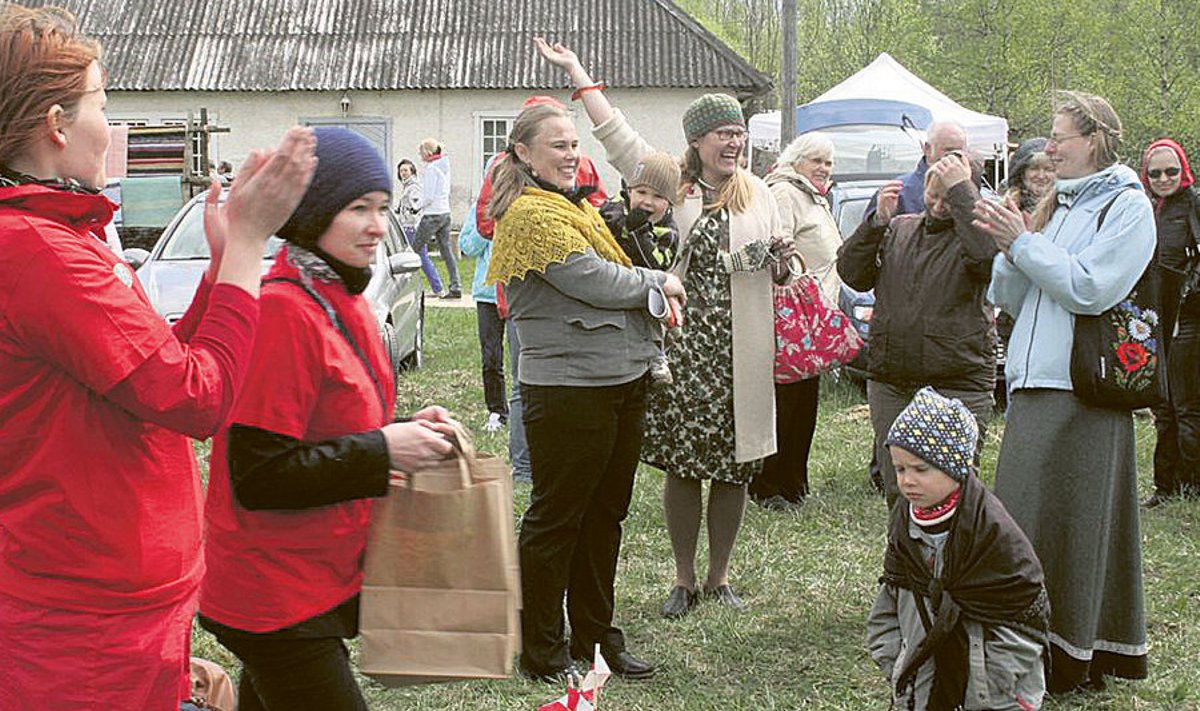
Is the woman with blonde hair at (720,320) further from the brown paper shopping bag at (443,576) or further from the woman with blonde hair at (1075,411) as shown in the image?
the brown paper shopping bag at (443,576)

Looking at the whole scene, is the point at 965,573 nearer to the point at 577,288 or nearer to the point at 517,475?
the point at 577,288

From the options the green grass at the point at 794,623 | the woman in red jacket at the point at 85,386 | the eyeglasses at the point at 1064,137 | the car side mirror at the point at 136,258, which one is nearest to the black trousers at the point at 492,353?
the green grass at the point at 794,623

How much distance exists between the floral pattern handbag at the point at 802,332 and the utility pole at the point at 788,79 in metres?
14.0

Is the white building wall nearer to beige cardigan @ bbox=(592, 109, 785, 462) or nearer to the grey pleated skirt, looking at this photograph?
beige cardigan @ bbox=(592, 109, 785, 462)

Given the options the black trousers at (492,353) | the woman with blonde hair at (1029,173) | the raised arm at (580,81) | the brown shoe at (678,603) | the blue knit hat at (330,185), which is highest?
the raised arm at (580,81)

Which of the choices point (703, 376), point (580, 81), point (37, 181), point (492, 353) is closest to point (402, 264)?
point (492, 353)

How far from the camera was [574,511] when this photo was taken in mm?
4793

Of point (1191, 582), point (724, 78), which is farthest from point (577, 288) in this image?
point (724, 78)

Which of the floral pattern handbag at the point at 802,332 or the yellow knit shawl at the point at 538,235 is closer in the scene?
the yellow knit shawl at the point at 538,235

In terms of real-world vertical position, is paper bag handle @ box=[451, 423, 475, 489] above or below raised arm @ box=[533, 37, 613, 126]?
below

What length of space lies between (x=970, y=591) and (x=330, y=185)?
211 centimetres

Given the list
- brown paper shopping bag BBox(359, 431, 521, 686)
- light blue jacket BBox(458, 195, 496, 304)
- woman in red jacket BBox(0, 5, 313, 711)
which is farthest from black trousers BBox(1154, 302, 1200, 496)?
woman in red jacket BBox(0, 5, 313, 711)

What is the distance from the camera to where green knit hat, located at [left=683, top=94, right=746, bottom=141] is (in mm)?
5457

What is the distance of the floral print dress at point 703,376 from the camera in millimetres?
5551
